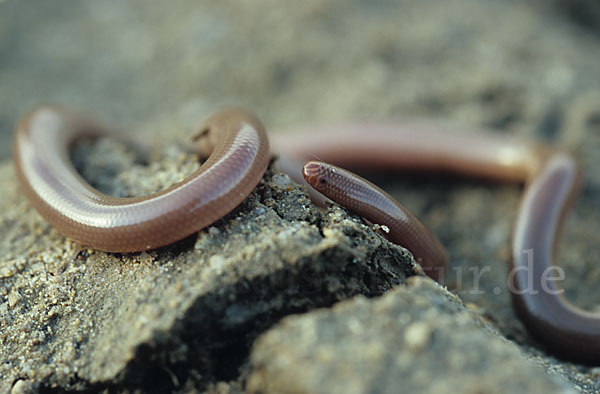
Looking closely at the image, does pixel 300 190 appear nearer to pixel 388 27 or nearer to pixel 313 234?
pixel 313 234

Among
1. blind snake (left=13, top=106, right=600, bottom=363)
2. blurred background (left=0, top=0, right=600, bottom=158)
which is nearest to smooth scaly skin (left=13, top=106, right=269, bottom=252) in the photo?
blind snake (left=13, top=106, right=600, bottom=363)

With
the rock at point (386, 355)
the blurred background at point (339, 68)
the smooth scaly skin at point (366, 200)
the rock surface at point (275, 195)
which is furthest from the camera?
the blurred background at point (339, 68)

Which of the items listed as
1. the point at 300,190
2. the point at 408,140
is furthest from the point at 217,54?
the point at 300,190

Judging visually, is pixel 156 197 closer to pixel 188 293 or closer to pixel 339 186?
pixel 188 293

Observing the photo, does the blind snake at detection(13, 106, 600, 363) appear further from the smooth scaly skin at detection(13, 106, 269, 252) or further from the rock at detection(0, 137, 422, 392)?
the rock at detection(0, 137, 422, 392)

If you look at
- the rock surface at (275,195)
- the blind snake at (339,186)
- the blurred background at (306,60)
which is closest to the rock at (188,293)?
the rock surface at (275,195)

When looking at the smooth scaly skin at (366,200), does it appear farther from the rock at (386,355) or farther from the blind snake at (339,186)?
the rock at (386,355)
